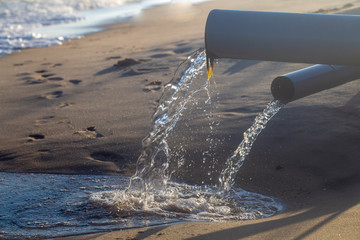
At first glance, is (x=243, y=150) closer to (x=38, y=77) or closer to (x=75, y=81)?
(x=75, y=81)

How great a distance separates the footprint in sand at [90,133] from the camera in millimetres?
4701

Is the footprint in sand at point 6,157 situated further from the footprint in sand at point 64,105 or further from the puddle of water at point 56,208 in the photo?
the footprint in sand at point 64,105

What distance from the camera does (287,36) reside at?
7.16 ft

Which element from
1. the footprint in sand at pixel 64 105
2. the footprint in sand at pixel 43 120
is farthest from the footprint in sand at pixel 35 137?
the footprint in sand at pixel 64 105

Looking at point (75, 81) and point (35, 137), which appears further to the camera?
point (75, 81)

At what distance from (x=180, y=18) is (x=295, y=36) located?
36.7 ft

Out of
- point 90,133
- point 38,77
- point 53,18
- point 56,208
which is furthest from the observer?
point 53,18

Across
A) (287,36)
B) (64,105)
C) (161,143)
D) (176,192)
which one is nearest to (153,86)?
(64,105)

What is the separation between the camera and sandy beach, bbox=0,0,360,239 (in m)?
2.90

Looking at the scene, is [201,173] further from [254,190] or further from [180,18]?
[180,18]

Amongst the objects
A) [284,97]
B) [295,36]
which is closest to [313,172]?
[284,97]

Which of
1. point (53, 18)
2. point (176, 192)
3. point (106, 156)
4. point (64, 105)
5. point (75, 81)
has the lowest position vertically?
point (176, 192)

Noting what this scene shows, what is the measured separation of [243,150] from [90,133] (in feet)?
5.54

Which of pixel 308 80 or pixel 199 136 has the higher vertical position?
pixel 308 80
